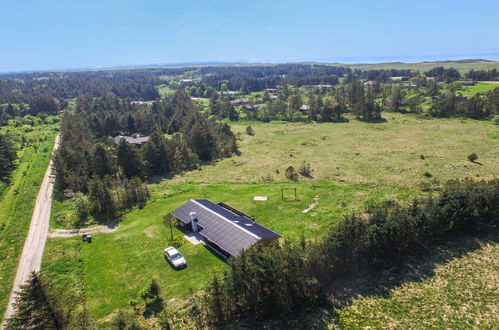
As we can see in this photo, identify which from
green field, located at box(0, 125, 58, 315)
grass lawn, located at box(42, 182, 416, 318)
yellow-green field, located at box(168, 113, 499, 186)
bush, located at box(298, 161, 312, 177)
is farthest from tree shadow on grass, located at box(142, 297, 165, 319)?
bush, located at box(298, 161, 312, 177)

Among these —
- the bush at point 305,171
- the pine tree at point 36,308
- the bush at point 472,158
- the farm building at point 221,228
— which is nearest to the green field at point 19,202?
the pine tree at point 36,308

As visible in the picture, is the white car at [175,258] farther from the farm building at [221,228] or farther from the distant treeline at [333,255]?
the distant treeline at [333,255]

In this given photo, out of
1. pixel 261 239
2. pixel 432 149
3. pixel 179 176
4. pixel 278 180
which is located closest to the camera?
pixel 261 239

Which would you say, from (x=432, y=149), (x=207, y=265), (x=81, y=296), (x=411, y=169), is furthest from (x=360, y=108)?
(x=81, y=296)

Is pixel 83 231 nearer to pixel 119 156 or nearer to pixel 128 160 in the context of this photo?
pixel 119 156

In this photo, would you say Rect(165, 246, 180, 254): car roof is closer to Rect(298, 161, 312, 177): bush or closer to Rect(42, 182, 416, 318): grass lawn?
Rect(42, 182, 416, 318): grass lawn

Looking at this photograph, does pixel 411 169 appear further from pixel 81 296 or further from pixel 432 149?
pixel 81 296

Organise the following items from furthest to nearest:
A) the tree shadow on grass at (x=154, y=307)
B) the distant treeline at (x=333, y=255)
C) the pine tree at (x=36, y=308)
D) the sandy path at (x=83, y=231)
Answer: the sandy path at (x=83, y=231) < the tree shadow on grass at (x=154, y=307) < the distant treeline at (x=333, y=255) < the pine tree at (x=36, y=308)
